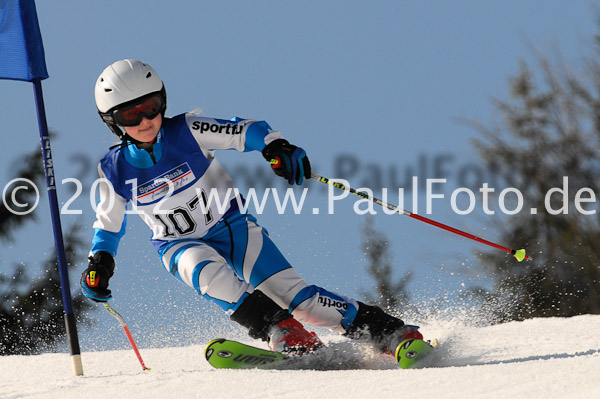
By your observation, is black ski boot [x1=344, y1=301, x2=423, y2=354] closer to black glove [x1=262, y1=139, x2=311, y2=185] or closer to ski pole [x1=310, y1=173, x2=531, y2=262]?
ski pole [x1=310, y1=173, x2=531, y2=262]

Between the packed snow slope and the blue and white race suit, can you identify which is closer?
the packed snow slope

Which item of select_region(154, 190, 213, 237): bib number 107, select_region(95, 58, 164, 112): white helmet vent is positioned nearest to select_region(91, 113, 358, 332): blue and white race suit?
select_region(154, 190, 213, 237): bib number 107

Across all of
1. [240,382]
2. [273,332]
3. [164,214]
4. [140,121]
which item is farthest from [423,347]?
[140,121]

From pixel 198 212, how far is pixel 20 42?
87.9 inches

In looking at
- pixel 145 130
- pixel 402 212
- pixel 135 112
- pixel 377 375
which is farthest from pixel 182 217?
pixel 377 375

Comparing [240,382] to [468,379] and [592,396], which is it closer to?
[468,379]

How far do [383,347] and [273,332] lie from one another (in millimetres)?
694

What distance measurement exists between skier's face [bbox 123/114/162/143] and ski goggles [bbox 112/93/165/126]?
0.9 inches

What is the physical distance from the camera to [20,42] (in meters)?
5.50

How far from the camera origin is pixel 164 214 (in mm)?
4410

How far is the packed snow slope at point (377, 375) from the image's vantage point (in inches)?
125

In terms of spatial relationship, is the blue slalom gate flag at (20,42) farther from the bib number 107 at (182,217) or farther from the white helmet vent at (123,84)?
the bib number 107 at (182,217)

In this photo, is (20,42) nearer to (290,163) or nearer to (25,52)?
(25,52)

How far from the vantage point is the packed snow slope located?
3.18 meters
